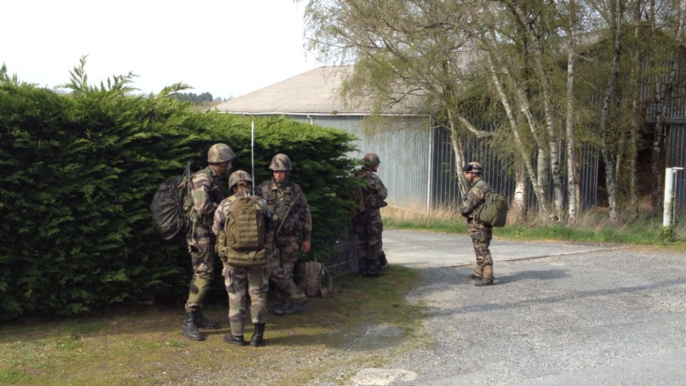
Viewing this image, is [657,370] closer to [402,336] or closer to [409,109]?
[402,336]

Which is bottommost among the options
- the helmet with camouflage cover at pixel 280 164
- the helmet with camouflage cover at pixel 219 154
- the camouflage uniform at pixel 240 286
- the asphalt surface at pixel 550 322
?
the asphalt surface at pixel 550 322

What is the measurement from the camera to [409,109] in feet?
70.9

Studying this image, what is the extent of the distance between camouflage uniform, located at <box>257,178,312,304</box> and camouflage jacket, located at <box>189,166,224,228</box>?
0.74 metres

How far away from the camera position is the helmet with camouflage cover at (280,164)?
7512 mm

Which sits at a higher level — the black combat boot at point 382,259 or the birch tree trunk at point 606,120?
the birch tree trunk at point 606,120

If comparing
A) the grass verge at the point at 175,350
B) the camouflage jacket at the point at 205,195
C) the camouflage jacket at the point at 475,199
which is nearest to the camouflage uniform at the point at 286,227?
the grass verge at the point at 175,350

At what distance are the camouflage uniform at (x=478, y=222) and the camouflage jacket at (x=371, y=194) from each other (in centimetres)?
119

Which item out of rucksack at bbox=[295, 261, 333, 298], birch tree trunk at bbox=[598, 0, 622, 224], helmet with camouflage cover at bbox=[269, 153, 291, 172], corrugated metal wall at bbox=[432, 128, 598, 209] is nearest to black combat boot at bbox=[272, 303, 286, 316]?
rucksack at bbox=[295, 261, 333, 298]

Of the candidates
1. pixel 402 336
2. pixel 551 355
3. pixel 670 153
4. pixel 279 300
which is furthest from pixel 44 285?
pixel 670 153

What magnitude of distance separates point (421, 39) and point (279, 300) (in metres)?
10.9

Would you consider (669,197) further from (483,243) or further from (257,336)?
(257,336)

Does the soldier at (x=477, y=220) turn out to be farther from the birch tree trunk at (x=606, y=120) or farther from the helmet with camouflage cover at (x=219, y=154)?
the birch tree trunk at (x=606, y=120)

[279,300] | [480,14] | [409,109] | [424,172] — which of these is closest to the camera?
[279,300]

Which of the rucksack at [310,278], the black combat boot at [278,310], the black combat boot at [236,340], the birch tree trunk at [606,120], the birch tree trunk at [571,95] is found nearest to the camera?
the black combat boot at [236,340]
